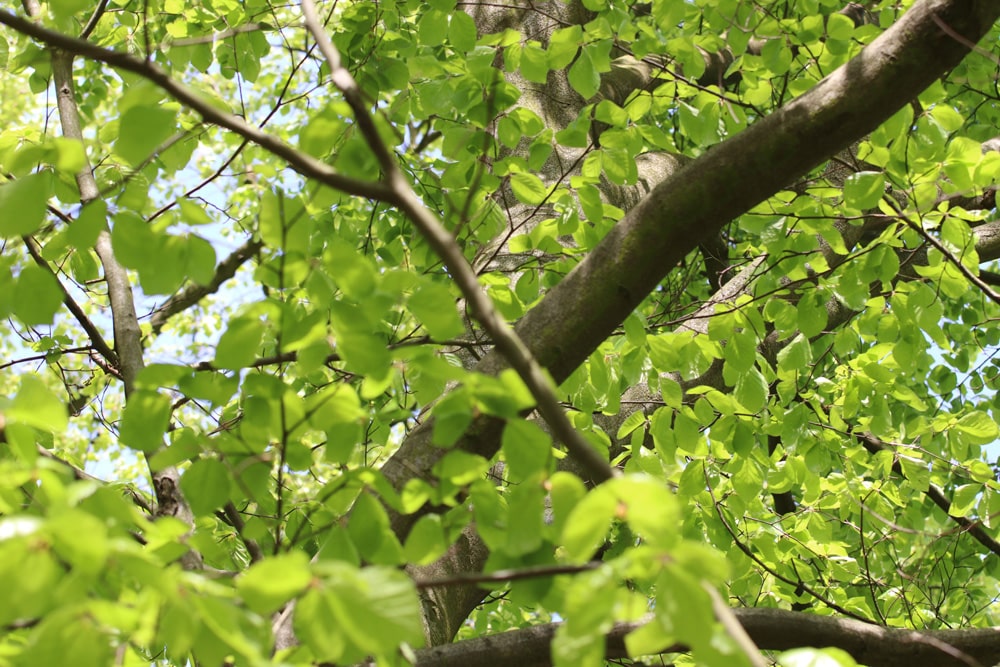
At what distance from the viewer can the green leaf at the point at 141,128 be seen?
50.4 inches

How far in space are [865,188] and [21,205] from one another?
6.73 feet

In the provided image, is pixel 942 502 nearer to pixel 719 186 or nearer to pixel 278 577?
pixel 719 186

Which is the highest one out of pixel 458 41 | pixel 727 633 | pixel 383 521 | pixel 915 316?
pixel 458 41

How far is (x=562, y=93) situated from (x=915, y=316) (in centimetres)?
228

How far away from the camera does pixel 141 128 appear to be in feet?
4.21

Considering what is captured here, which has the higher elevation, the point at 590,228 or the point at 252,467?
the point at 590,228

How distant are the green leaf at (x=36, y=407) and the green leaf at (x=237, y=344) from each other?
10.4 inches

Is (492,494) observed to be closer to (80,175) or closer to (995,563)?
(80,175)

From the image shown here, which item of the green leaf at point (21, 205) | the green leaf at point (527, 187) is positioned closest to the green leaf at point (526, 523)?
the green leaf at point (21, 205)

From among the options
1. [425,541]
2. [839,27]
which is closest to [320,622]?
[425,541]

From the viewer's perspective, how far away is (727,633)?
1.07 meters

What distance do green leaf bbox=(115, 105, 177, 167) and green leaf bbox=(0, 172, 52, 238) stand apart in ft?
0.48

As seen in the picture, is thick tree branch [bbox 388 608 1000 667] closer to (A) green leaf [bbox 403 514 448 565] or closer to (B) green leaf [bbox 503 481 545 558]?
(A) green leaf [bbox 403 514 448 565]

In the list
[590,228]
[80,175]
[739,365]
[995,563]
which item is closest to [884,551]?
A: [995,563]
